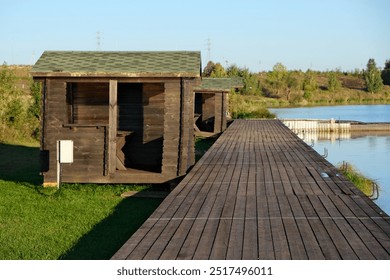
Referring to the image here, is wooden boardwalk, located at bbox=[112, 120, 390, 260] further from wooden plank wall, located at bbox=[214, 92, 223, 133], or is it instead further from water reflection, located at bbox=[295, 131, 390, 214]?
wooden plank wall, located at bbox=[214, 92, 223, 133]

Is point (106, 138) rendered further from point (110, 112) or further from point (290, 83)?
point (290, 83)

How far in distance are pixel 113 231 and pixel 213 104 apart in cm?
2261

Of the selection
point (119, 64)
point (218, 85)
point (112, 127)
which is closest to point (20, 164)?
point (112, 127)

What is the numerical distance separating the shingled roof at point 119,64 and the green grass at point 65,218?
2.56 metres

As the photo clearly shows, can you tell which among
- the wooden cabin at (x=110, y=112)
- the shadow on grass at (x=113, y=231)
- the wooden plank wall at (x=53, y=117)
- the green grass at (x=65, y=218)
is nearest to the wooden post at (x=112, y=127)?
the wooden cabin at (x=110, y=112)

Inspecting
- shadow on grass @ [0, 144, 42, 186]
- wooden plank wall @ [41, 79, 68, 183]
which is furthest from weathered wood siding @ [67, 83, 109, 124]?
wooden plank wall @ [41, 79, 68, 183]

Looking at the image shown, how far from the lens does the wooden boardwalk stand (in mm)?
5805

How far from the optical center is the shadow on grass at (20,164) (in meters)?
14.4

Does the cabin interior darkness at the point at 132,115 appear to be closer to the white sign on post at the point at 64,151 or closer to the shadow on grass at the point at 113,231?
the white sign on post at the point at 64,151

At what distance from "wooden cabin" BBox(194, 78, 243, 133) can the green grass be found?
14.7m

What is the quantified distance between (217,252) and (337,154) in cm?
2737
